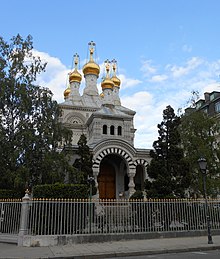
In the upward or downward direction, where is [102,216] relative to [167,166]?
downward

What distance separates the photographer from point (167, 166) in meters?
17.6

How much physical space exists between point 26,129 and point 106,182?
1238 cm

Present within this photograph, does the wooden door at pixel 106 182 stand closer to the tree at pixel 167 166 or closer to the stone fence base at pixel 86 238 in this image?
the tree at pixel 167 166

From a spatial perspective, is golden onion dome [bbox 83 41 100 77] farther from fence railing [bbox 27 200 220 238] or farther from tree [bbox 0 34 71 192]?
fence railing [bbox 27 200 220 238]

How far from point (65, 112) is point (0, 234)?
2735cm

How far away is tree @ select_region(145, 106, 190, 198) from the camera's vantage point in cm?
1686

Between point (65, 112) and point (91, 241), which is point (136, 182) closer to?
point (65, 112)

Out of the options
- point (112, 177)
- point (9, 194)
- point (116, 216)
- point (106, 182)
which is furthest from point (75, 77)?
point (116, 216)

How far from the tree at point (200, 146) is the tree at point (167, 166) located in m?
3.14

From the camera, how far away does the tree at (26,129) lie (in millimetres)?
18984

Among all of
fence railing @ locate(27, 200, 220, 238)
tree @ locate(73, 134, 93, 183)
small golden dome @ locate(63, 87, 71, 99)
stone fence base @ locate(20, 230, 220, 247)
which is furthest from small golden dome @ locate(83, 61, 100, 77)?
stone fence base @ locate(20, 230, 220, 247)

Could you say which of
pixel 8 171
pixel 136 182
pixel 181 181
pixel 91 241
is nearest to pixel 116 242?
pixel 91 241

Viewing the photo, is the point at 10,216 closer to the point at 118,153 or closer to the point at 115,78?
the point at 118,153

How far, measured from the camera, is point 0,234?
13.4m
